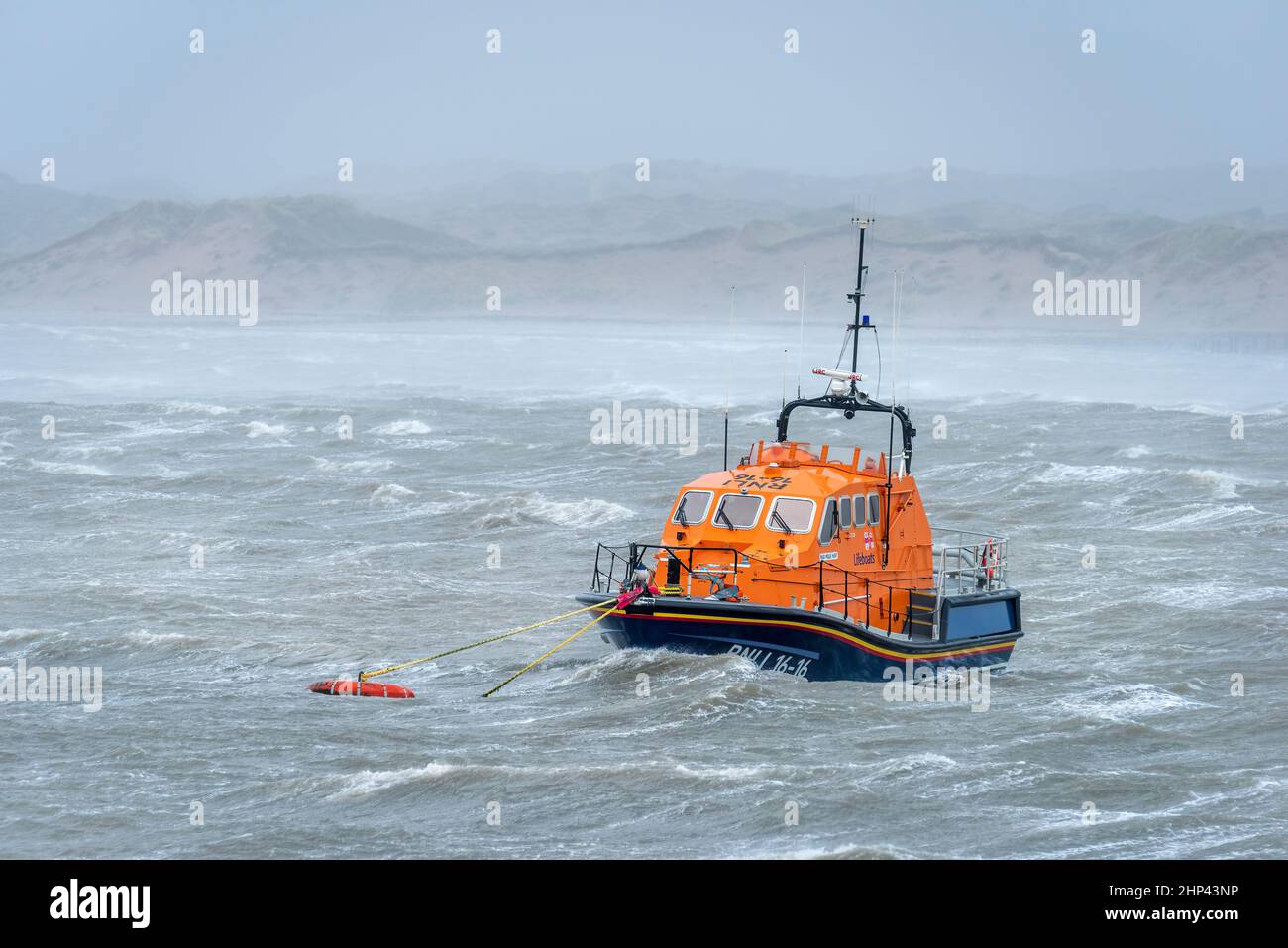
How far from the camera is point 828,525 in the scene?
20375mm

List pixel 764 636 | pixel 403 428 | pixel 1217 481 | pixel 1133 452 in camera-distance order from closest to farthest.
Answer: pixel 764 636, pixel 1217 481, pixel 1133 452, pixel 403 428

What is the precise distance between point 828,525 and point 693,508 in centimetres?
169

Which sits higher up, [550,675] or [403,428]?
[403,428]

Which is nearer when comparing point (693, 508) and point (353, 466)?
point (693, 508)

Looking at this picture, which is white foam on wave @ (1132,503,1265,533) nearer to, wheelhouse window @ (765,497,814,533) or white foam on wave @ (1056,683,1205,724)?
white foam on wave @ (1056,683,1205,724)

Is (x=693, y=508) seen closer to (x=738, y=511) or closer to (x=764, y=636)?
(x=738, y=511)

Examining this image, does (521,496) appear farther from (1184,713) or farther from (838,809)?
(838,809)

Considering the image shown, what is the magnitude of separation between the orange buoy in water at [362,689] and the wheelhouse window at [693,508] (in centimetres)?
381

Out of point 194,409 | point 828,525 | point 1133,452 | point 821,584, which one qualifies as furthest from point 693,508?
point 194,409

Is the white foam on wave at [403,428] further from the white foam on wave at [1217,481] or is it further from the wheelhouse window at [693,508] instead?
the wheelhouse window at [693,508]

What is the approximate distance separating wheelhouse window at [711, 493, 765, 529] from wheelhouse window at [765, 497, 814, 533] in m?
0.19

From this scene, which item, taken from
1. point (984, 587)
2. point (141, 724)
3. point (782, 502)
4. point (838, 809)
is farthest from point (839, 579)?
point (141, 724)

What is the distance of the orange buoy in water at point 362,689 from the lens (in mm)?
19719

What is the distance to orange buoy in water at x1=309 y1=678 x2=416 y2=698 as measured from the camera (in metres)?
19.7
